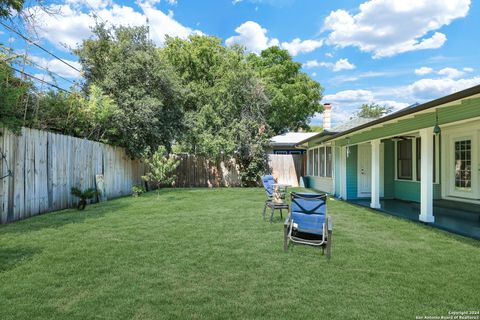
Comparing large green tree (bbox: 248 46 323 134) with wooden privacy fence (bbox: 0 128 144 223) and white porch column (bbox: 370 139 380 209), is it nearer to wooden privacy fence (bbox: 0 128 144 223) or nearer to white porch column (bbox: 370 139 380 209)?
white porch column (bbox: 370 139 380 209)

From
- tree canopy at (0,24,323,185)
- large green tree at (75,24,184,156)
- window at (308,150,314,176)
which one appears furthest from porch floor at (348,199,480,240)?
large green tree at (75,24,184,156)

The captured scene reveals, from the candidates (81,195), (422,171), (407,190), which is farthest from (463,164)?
(81,195)

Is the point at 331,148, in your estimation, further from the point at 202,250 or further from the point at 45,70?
the point at 45,70

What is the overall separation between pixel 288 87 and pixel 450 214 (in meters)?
19.6

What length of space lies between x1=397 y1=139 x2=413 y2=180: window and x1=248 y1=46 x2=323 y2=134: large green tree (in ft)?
48.2

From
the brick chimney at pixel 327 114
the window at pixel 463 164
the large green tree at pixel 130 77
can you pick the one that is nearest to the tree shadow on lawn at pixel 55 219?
the large green tree at pixel 130 77

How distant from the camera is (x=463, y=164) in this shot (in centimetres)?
856

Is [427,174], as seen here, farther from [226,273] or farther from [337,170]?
[337,170]

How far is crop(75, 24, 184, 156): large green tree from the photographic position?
452 inches

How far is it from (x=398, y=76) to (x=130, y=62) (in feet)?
65.2

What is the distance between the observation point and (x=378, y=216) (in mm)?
7621

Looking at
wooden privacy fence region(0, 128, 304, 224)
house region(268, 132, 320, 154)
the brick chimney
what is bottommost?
wooden privacy fence region(0, 128, 304, 224)

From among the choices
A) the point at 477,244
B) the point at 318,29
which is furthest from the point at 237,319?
the point at 318,29

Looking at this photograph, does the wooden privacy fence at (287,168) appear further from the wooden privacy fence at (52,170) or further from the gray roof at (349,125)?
the wooden privacy fence at (52,170)
